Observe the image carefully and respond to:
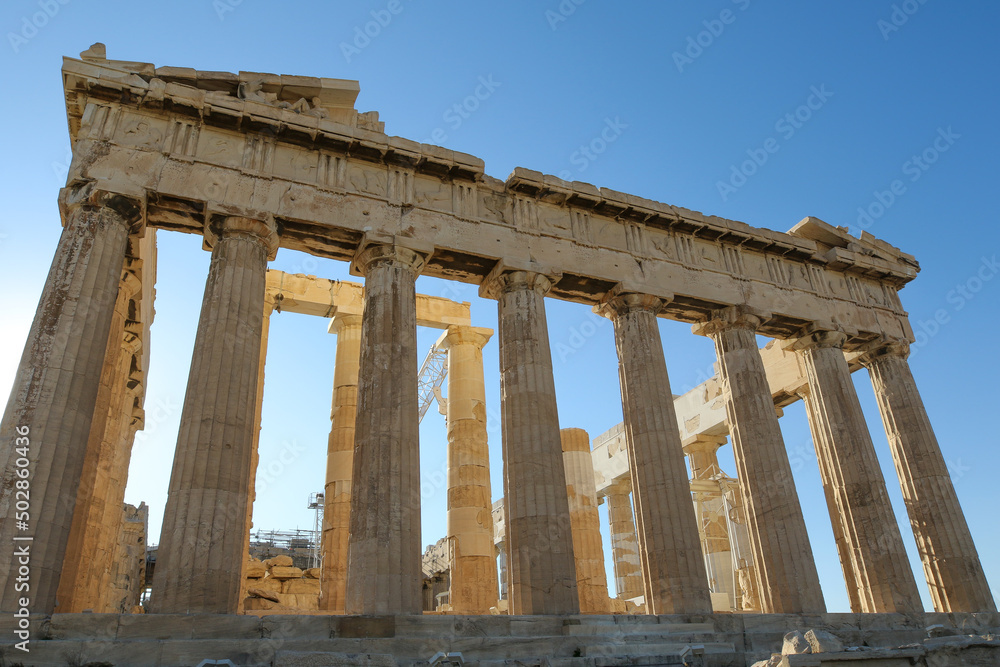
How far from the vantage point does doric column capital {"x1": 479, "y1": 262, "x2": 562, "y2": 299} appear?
59.7 ft

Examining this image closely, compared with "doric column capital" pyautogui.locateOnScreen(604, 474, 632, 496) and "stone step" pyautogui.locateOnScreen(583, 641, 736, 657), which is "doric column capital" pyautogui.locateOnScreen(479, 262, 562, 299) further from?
"doric column capital" pyautogui.locateOnScreen(604, 474, 632, 496)

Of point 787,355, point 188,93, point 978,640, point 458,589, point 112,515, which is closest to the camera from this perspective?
point 978,640

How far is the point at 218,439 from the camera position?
13641 millimetres

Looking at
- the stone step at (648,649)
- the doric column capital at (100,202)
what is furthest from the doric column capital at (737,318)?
the doric column capital at (100,202)

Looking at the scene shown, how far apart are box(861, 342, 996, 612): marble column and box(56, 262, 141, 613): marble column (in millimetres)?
21956

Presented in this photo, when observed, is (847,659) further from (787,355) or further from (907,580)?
(787,355)

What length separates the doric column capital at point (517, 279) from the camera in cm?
1820

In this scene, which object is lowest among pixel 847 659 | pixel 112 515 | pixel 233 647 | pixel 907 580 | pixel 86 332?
pixel 847 659

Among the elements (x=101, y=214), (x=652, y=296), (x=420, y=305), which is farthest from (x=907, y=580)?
(x=101, y=214)

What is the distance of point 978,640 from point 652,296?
1088 centimetres

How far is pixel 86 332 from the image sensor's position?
13.6 m

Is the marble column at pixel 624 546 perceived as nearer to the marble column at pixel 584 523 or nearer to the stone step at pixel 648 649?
the marble column at pixel 584 523

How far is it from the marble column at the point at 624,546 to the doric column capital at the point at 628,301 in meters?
12.6

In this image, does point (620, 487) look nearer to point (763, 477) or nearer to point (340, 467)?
point (763, 477)
